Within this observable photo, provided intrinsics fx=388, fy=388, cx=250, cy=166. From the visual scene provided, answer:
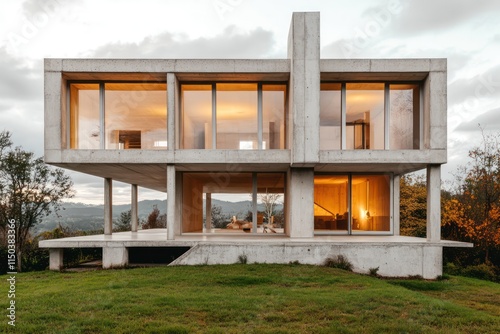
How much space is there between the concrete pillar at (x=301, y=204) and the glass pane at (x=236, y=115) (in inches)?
76.8

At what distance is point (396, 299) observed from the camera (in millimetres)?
7641

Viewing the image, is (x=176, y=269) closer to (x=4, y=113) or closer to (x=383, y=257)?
(x=383, y=257)

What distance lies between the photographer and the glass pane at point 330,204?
52.1ft

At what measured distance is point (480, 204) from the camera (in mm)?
18484

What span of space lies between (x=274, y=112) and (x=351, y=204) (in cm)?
509

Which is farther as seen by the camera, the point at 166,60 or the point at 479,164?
the point at 479,164

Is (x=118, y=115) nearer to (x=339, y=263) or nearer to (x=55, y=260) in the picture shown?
(x=55, y=260)

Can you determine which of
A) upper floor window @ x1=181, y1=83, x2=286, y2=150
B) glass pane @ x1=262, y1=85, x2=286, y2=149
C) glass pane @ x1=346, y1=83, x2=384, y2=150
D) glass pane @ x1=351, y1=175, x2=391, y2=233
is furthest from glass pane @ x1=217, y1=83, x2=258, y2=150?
glass pane @ x1=351, y1=175, x2=391, y2=233

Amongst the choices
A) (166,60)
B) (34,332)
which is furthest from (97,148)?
(34,332)

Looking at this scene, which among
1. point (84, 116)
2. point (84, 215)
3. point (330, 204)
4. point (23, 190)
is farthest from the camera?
point (84, 215)

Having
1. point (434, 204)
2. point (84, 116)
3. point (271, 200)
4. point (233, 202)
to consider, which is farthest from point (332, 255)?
point (84, 116)

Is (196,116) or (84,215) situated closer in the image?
(196,116)

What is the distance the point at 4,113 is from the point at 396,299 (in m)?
17.7

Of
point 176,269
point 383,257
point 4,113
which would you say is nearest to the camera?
point 176,269
